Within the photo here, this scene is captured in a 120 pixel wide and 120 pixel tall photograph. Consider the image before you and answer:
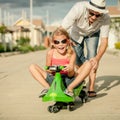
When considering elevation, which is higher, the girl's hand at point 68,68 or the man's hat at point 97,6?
the man's hat at point 97,6

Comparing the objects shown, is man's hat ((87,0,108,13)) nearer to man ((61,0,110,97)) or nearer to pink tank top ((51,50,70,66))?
man ((61,0,110,97))

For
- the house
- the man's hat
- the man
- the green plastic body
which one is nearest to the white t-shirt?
the man

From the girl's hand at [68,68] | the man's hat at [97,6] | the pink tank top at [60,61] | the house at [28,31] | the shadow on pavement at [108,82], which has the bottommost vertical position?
the house at [28,31]

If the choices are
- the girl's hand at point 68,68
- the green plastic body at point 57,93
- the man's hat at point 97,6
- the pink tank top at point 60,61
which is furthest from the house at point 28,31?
the green plastic body at point 57,93

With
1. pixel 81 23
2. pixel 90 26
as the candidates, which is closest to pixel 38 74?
pixel 81 23

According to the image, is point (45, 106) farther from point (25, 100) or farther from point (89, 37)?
point (89, 37)

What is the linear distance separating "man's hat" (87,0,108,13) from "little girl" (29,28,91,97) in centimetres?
58

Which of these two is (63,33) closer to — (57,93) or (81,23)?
(81,23)

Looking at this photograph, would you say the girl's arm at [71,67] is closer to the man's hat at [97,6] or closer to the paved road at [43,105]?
the paved road at [43,105]

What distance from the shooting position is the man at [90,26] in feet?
23.3

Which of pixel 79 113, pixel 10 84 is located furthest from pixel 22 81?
pixel 79 113

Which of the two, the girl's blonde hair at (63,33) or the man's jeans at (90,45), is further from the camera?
the man's jeans at (90,45)

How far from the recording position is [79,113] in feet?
21.1

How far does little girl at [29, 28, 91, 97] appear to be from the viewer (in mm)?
6742
